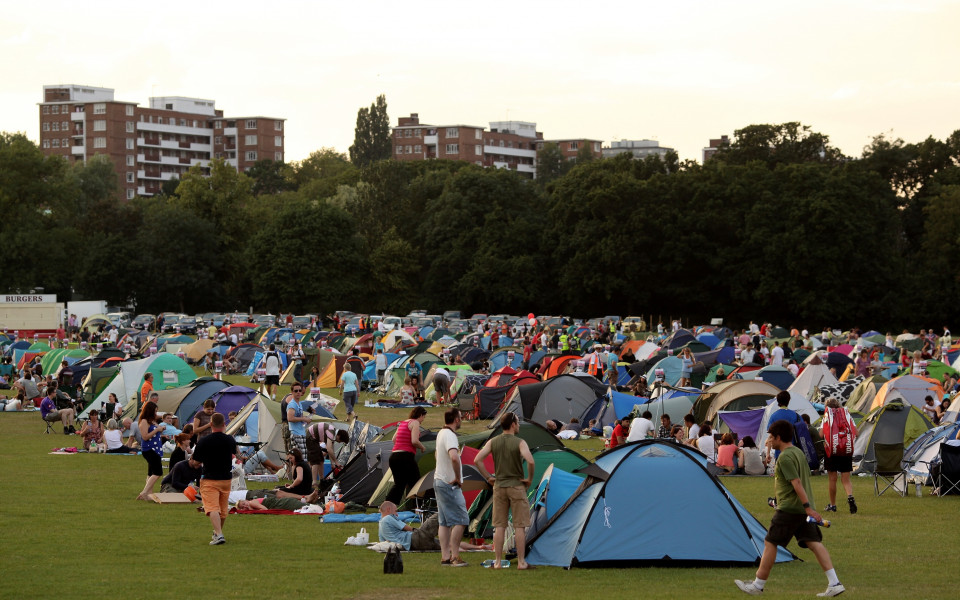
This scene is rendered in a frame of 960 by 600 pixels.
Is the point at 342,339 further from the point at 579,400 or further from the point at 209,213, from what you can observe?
the point at 209,213

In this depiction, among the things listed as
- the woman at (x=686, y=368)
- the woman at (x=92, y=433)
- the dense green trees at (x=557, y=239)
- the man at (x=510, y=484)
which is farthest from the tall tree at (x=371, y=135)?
the man at (x=510, y=484)

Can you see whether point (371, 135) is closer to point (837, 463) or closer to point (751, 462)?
point (751, 462)

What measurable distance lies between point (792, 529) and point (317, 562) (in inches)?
182

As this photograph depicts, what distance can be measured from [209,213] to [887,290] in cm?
4617

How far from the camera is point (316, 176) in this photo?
123m

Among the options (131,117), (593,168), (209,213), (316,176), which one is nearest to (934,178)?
(593,168)

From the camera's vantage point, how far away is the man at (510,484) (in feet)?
33.8

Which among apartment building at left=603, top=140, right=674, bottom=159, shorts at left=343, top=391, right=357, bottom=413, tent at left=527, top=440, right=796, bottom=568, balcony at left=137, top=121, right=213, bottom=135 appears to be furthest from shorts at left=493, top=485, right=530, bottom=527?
apartment building at left=603, top=140, right=674, bottom=159

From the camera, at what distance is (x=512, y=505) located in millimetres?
10336

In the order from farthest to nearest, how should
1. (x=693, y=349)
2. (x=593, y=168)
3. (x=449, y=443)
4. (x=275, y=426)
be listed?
(x=593, y=168) → (x=693, y=349) → (x=275, y=426) → (x=449, y=443)

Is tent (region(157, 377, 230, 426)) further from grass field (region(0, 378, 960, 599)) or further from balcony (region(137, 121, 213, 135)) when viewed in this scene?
balcony (region(137, 121, 213, 135))

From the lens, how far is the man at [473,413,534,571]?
33.8ft

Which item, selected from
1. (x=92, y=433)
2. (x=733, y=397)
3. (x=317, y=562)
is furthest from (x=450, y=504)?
(x=92, y=433)

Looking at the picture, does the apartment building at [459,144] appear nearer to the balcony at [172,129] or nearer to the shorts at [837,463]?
the balcony at [172,129]
